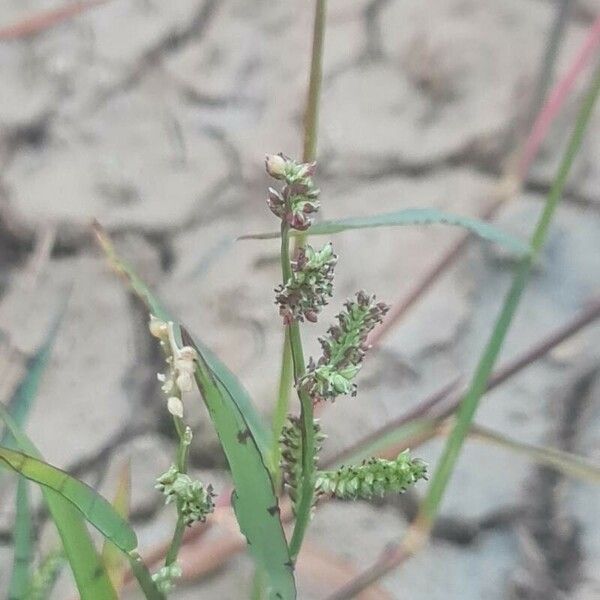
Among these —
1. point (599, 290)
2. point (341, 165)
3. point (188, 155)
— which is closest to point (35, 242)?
point (188, 155)

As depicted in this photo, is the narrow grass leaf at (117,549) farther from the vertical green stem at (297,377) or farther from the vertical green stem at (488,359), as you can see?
the vertical green stem at (488,359)

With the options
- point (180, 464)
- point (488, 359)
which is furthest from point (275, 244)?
point (180, 464)

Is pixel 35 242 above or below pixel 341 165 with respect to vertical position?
below

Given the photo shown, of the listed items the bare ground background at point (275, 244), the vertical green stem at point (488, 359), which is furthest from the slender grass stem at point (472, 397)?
the bare ground background at point (275, 244)

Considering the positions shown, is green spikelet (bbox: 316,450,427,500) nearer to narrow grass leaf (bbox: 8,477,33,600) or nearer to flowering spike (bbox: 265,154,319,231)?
flowering spike (bbox: 265,154,319,231)

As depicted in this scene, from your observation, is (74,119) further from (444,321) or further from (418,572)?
(418,572)

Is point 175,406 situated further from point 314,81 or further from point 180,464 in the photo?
point 314,81


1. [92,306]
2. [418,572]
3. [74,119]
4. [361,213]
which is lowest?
[418,572]

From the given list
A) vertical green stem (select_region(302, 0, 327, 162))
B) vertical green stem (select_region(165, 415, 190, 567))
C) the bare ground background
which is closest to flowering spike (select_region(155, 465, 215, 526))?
vertical green stem (select_region(165, 415, 190, 567))
